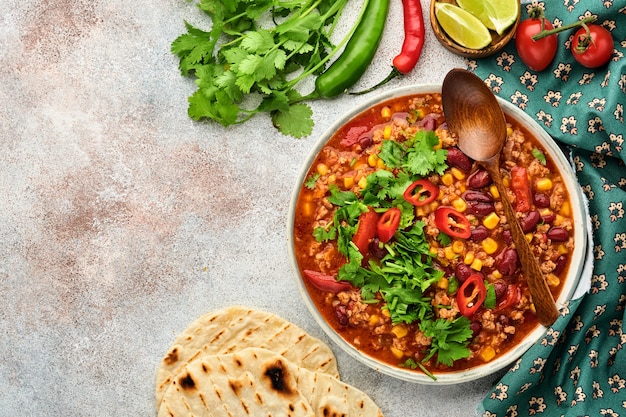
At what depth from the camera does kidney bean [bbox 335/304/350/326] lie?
487 cm

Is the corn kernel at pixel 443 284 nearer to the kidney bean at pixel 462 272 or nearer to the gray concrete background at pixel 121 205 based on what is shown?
→ the kidney bean at pixel 462 272

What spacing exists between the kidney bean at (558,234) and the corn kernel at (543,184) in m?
0.30

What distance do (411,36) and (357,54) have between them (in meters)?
0.45

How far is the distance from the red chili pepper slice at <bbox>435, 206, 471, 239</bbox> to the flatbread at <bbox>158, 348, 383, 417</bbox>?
144 centimetres

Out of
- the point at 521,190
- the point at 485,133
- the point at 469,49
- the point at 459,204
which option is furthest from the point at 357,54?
the point at 521,190

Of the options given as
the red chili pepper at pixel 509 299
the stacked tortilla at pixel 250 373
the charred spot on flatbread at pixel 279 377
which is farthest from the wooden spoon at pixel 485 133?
the charred spot on flatbread at pixel 279 377

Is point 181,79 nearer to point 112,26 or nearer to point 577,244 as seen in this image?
point 112,26

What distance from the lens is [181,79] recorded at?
5371mm

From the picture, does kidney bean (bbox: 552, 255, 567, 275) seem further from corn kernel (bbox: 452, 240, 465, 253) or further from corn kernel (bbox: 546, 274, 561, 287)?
corn kernel (bbox: 452, 240, 465, 253)

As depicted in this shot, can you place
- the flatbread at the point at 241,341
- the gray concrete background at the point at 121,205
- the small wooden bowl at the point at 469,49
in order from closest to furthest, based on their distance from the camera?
the small wooden bowl at the point at 469,49 < the flatbread at the point at 241,341 < the gray concrete background at the point at 121,205

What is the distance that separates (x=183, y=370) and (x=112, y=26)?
2.80 metres

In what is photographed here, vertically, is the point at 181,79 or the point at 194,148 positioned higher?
the point at 181,79

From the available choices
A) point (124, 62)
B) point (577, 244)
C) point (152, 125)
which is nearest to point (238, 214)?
point (152, 125)

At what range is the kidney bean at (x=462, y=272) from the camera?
469 centimetres
